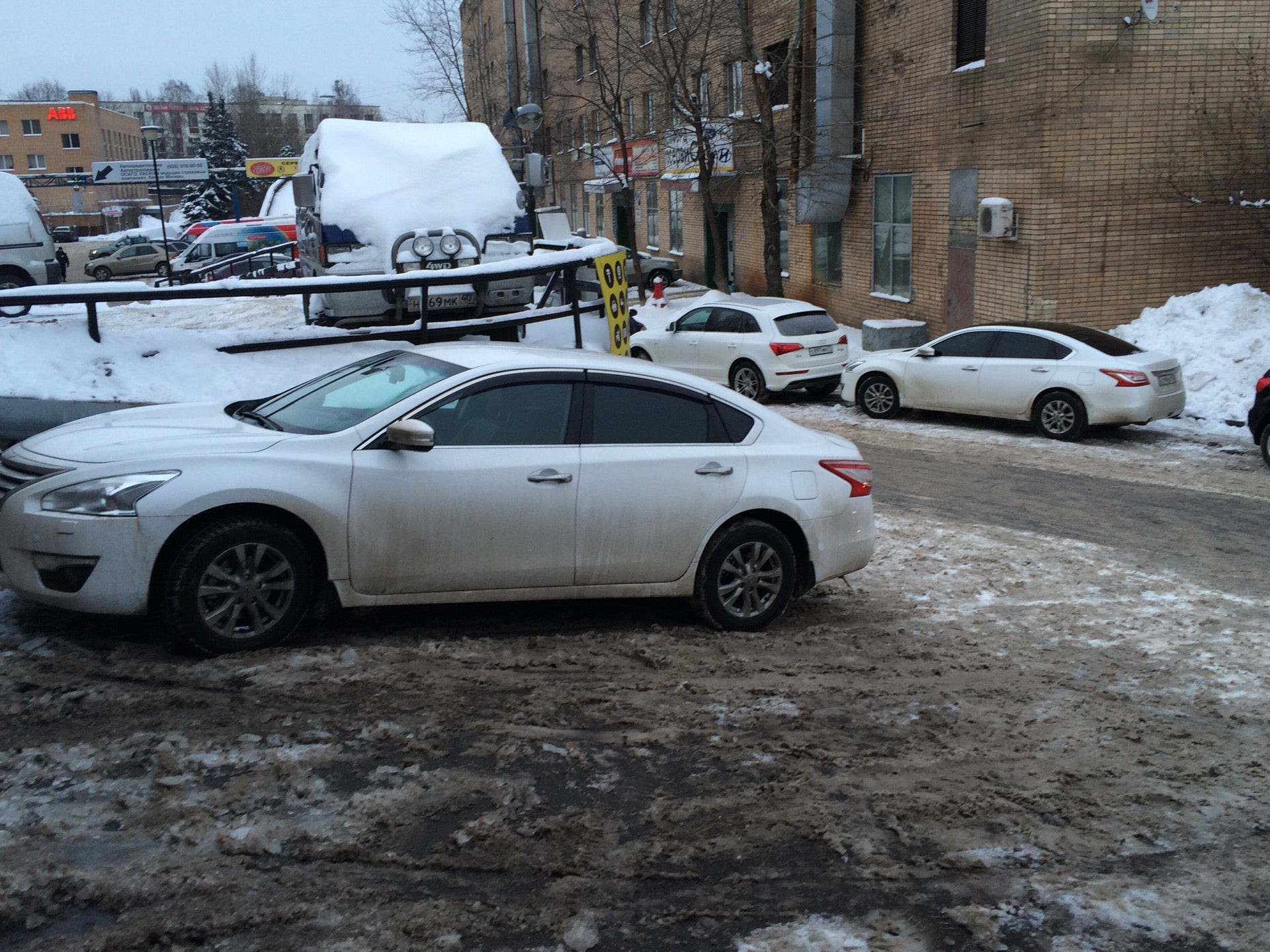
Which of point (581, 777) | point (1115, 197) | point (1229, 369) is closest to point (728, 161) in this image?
point (1115, 197)

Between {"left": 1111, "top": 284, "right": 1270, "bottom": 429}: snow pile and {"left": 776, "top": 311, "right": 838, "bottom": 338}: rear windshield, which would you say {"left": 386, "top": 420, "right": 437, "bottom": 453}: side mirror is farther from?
{"left": 1111, "top": 284, "right": 1270, "bottom": 429}: snow pile

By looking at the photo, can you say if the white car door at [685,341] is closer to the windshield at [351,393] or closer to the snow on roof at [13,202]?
the windshield at [351,393]

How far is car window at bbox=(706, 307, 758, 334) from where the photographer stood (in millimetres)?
17453

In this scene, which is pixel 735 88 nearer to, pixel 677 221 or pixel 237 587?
pixel 677 221

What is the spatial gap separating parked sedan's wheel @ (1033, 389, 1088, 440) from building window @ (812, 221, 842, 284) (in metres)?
12.4

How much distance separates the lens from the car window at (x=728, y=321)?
17453 millimetres

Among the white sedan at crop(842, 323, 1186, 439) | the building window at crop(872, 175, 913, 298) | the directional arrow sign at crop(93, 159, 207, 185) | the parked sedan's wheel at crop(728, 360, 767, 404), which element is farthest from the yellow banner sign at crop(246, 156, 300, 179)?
A: the white sedan at crop(842, 323, 1186, 439)

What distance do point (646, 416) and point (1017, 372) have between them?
30.5 ft

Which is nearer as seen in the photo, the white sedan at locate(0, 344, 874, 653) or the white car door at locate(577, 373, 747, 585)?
the white sedan at locate(0, 344, 874, 653)

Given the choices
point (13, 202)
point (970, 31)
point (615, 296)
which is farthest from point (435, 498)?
point (13, 202)

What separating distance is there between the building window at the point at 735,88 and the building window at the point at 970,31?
9.19 m

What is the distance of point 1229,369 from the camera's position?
1602 cm

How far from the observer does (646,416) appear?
21.5 feet

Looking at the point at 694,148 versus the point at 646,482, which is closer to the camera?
the point at 646,482
